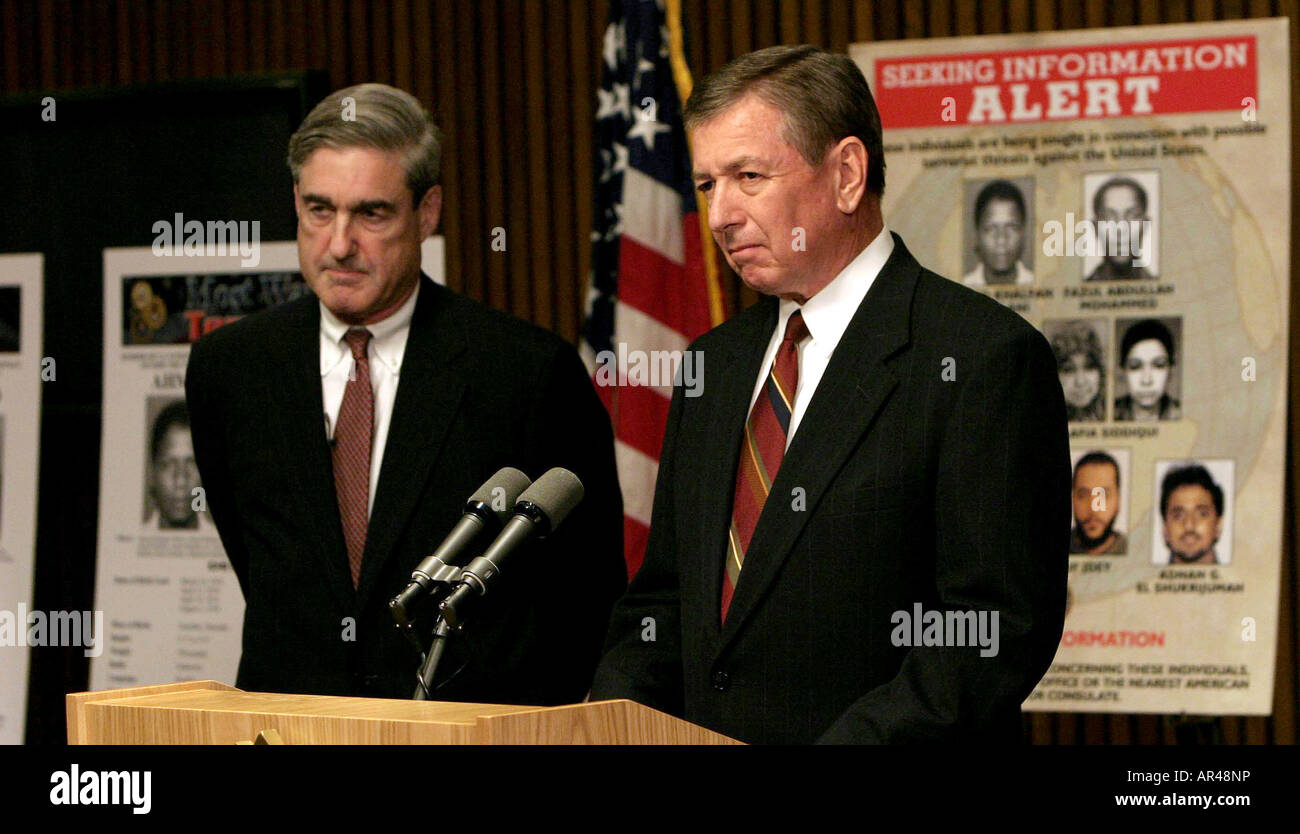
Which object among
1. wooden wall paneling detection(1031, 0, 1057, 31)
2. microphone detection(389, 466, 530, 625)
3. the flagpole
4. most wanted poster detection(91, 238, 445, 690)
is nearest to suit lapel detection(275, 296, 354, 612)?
microphone detection(389, 466, 530, 625)

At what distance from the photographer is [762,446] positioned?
234 centimetres

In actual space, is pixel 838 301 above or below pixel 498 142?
below

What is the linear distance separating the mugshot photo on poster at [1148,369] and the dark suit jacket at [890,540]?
2.06 metres

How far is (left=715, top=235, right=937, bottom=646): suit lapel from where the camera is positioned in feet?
7.14

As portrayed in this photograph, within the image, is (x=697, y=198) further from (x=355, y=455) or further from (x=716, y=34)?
(x=355, y=455)

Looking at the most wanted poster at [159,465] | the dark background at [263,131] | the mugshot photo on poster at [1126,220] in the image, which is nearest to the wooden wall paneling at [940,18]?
the dark background at [263,131]

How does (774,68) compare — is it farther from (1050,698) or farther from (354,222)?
(1050,698)

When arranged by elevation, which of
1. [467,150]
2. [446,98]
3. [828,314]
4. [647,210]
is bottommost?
[828,314]

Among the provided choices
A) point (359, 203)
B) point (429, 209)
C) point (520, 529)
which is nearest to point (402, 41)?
point (429, 209)

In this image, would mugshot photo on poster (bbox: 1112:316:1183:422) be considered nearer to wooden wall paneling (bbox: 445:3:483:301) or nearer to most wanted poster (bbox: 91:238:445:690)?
wooden wall paneling (bbox: 445:3:483:301)

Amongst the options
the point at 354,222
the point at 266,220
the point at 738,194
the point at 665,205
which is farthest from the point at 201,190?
the point at 738,194

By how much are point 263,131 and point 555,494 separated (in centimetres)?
315

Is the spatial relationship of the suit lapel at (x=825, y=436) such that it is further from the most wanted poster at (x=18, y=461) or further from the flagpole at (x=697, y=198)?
the most wanted poster at (x=18, y=461)
